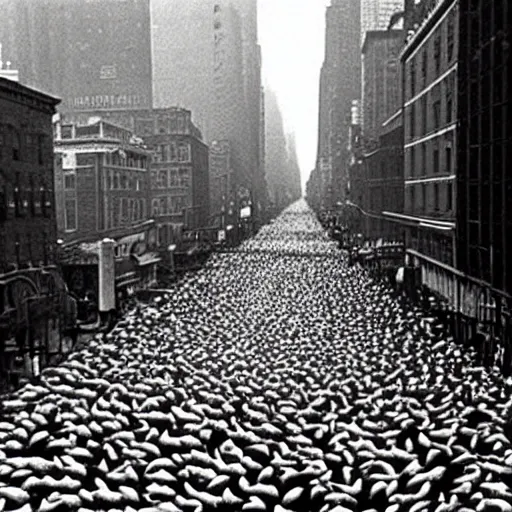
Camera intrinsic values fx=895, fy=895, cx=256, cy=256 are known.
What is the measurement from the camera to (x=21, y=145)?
39.6 meters

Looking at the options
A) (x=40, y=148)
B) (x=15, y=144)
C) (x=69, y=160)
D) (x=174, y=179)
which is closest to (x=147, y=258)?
(x=40, y=148)

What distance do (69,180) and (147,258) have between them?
16.9 metres

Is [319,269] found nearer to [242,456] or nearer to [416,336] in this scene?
[416,336]

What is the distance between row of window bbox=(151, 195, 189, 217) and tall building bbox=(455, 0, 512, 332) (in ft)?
225

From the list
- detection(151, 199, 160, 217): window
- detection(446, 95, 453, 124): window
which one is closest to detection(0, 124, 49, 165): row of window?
detection(446, 95, 453, 124): window

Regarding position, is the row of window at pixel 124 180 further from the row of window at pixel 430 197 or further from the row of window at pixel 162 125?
the row of window at pixel 430 197

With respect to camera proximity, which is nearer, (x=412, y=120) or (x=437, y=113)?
(x=437, y=113)

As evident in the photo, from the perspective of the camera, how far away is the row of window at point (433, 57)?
3706 cm

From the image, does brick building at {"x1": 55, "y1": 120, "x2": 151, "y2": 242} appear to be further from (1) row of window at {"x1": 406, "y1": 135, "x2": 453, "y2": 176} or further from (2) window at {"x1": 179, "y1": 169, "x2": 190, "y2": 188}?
(2) window at {"x1": 179, "y1": 169, "x2": 190, "y2": 188}

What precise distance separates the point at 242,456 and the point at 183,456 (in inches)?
37.6

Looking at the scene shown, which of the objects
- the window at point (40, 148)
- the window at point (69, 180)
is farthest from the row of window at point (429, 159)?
the window at point (69, 180)

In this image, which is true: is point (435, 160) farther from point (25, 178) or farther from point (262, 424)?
point (262, 424)

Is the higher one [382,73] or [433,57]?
[382,73]

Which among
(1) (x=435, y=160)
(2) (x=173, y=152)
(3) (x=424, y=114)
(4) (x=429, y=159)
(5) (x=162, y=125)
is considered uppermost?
(5) (x=162, y=125)
